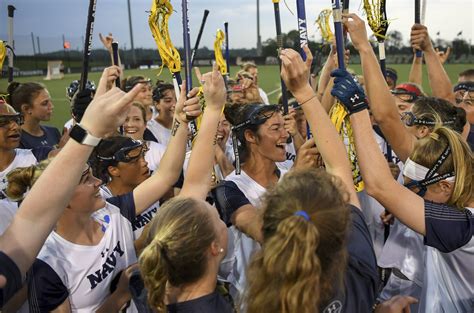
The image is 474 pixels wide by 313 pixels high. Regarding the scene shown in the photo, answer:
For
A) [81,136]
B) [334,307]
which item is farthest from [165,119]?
[334,307]

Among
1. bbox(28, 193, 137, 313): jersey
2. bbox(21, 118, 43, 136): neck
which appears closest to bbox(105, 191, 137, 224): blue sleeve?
bbox(28, 193, 137, 313): jersey

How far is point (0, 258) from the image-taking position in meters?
1.85

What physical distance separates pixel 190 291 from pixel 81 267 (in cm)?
101

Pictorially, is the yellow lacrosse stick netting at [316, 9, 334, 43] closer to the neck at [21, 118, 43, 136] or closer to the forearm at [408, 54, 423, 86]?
the forearm at [408, 54, 423, 86]

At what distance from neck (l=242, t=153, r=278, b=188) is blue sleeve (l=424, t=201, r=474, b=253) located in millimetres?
1674

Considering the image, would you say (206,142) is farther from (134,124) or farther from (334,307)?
(134,124)

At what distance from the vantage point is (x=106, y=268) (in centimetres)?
295

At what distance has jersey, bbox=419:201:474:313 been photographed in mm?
2436

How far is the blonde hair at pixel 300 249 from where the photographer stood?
5.71ft

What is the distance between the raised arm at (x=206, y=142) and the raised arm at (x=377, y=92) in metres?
0.88

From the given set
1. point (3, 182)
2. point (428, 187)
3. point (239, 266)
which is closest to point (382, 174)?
point (428, 187)

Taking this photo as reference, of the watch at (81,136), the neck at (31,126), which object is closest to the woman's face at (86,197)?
the watch at (81,136)

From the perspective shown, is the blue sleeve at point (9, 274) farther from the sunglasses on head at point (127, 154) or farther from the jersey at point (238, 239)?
the sunglasses on head at point (127, 154)

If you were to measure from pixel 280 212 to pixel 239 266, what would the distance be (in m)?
1.96
